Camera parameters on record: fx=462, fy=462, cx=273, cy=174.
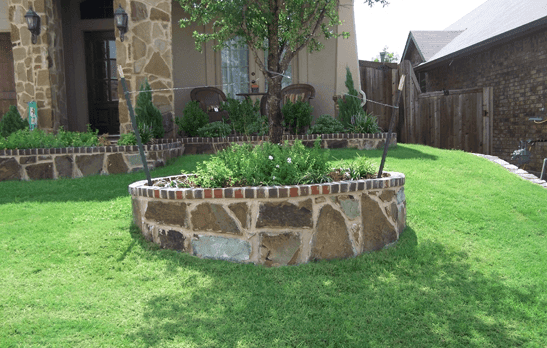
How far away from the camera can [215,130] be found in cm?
907

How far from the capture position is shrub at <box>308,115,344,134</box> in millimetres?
8938

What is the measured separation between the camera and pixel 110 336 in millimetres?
2996

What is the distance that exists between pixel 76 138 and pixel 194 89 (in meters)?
2.97

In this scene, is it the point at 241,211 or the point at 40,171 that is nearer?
the point at 241,211

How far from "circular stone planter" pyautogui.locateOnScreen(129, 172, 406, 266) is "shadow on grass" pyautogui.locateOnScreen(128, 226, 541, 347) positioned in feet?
0.40

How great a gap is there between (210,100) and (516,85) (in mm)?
7605

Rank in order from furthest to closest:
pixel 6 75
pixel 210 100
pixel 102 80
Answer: pixel 102 80
pixel 6 75
pixel 210 100

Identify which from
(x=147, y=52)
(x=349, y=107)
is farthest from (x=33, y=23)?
(x=349, y=107)

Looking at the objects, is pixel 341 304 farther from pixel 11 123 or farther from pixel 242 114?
pixel 11 123

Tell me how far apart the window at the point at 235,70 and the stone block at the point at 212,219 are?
692 cm

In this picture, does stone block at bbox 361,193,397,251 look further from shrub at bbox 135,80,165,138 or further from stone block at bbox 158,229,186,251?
shrub at bbox 135,80,165,138

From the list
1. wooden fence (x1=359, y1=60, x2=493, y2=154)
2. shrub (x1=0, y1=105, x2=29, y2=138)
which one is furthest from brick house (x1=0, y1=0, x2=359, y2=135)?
wooden fence (x1=359, y1=60, x2=493, y2=154)

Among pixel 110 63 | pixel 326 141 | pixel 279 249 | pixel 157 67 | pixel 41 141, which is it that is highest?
pixel 110 63

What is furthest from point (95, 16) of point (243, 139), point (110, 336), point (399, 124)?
point (110, 336)
